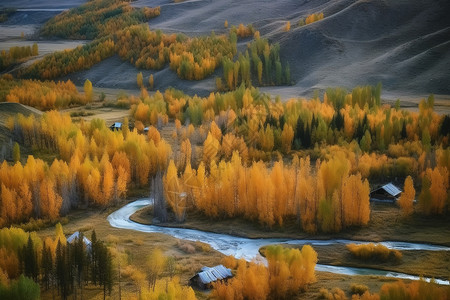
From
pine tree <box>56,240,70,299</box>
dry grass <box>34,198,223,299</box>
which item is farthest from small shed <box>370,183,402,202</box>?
pine tree <box>56,240,70,299</box>

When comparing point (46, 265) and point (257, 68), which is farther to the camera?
point (257, 68)

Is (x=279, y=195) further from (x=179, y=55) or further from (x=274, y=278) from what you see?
(x=179, y=55)

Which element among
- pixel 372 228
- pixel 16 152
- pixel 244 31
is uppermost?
pixel 244 31

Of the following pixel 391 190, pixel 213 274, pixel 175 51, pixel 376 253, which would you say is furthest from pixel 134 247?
pixel 175 51

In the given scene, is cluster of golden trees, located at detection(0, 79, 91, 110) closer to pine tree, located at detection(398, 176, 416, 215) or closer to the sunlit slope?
the sunlit slope

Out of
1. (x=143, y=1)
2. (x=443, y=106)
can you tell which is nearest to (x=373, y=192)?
(x=443, y=106)
